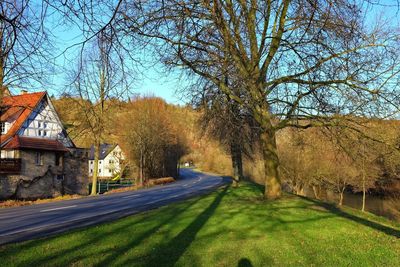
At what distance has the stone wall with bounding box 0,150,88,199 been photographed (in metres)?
33.5

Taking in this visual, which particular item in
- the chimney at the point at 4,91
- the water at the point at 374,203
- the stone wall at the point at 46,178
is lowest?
the water at the point at 374,203

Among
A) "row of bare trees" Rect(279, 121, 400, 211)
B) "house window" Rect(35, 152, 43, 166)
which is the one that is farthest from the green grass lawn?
"house window" Rect(35, 152, 43, 166)

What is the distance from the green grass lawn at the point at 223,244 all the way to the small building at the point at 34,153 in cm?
2596

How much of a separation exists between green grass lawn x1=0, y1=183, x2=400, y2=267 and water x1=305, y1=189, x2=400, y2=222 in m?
20.3

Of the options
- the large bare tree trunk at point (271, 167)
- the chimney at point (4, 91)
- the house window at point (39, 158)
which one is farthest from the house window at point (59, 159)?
the large bare tree trunk at point (271, 167)

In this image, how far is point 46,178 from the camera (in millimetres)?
37750

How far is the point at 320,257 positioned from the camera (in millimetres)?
7066

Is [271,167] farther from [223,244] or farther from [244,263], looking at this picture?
[244,263]

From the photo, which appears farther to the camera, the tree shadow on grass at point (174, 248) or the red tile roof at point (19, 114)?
the red tile roof at point (19, 114)

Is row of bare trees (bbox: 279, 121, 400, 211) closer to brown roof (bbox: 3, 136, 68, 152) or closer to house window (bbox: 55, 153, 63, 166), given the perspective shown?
brown roof (bbox: 3, 136, 68, 152)

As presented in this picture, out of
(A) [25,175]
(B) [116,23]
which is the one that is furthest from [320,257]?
(A) [25,175]

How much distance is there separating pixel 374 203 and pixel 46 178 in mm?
30773

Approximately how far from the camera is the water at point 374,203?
30.8 meters

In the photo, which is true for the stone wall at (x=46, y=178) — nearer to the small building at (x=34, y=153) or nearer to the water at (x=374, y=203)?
the small building at (x=34, y=153)
